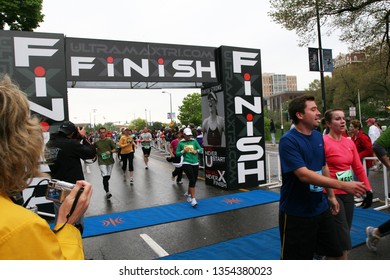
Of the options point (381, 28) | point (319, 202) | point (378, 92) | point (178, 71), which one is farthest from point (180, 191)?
point (378, 92)

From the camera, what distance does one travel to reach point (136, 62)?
7.71 meters

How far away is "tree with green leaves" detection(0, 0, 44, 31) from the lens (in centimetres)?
1695

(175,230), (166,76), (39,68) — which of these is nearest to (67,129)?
(175,230)

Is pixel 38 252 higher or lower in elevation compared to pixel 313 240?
higher

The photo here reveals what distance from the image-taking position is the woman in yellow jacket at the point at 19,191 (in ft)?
3.23

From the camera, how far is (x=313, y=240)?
275 cm

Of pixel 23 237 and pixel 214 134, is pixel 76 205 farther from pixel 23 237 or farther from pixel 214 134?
pixel 214 134

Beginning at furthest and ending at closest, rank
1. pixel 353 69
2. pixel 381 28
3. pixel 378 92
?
1. pixel 353 69
2. pixel 378 92
3. pixel 381 28

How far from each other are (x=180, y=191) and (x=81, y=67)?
4501 millimetres

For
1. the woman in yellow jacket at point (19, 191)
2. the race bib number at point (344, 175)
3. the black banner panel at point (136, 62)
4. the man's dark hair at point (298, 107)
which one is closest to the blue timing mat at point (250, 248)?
the race bib number at point (344, 175)

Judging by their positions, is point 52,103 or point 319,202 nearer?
point 319,202

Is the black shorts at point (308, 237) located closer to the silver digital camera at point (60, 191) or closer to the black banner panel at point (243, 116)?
the silver digital camera at point (60, 191)

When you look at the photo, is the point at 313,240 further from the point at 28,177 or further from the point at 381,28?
the point at 381,28

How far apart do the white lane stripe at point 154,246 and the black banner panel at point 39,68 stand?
11.9 feet
